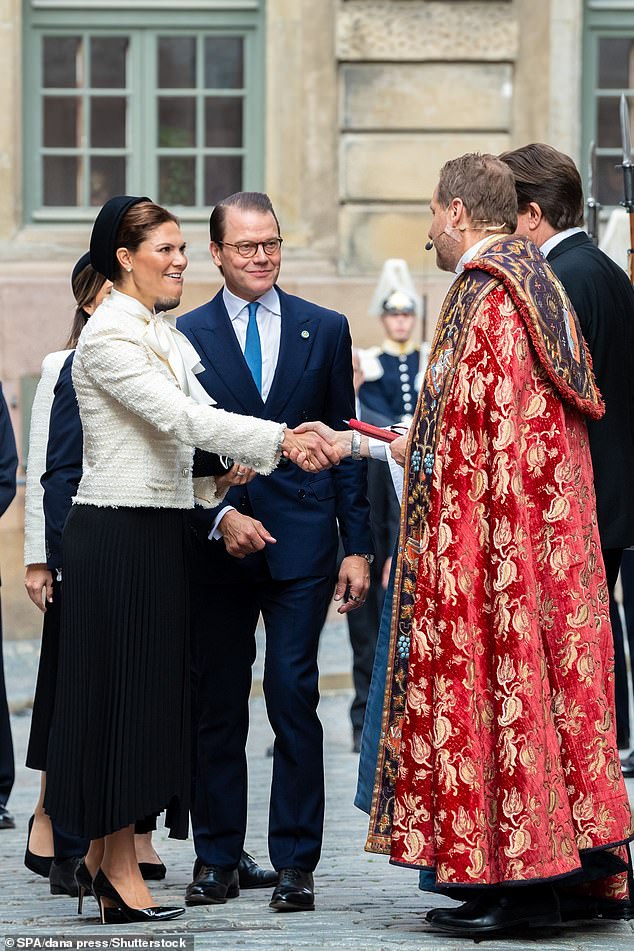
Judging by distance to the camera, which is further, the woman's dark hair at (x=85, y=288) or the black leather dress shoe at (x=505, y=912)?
the woman's dark hair at (x=85, y=288)

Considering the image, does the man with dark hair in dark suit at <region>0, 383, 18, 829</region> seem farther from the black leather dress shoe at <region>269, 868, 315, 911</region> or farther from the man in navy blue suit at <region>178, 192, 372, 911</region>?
the black leather dress shoe at <region>269, 868, 315, 911</region>

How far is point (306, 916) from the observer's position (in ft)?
16.2

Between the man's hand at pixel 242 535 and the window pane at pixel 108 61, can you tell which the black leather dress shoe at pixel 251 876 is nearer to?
the man's hand at pixel 242 535

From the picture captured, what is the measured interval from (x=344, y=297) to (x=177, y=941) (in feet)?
25.1

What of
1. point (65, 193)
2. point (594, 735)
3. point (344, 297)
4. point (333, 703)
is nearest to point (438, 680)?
point (594, 735)

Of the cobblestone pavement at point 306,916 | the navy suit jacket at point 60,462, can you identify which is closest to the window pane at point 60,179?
the cobblestone pavement at point 306,916

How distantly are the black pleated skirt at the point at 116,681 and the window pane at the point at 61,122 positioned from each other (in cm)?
789

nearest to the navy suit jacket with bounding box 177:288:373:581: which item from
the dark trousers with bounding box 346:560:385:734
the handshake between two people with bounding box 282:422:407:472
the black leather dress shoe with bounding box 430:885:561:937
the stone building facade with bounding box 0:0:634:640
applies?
the handshake between two people with bounding box 282:422:407:472

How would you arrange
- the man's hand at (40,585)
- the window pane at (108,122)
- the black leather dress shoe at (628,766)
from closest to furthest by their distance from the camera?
the man's hand at (40,585) → the black leather dress shoe at (628,766) → the window pane at (108,122)

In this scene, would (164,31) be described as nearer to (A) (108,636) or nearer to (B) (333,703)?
(B) (333,703)

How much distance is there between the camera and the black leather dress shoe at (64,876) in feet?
18.0

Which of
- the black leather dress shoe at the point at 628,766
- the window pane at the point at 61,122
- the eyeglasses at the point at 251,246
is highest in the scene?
the window pane at the point at 61,122

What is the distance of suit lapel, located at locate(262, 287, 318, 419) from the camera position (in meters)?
5.35

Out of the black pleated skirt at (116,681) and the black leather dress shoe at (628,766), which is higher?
the black pleated skirt at (116,681)
